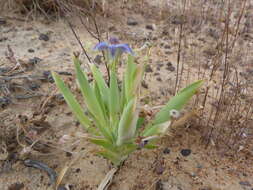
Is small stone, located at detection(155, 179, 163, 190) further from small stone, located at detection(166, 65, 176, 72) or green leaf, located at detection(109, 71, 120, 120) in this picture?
small stone, located at detection(166, 65, 176, 72)

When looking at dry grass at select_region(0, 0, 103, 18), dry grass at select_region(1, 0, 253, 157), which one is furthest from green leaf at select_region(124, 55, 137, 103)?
dry grass at select_region(0, 0, 103, 18)

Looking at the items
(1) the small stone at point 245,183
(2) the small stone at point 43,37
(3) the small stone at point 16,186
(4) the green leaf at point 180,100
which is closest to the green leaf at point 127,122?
(4) the green leaf at point 180,100

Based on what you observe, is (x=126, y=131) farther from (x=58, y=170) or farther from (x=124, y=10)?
(x=124, y=10)

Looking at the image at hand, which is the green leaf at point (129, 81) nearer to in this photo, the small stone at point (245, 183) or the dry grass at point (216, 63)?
the dry grass at point (216, 63)

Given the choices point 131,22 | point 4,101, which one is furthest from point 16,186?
point 131,22

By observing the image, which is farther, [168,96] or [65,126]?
[168,96]


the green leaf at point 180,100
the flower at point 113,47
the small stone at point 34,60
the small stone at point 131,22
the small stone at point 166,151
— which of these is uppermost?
the flower at point 113,47

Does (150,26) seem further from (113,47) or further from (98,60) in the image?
(113,47)

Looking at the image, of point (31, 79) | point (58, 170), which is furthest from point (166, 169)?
point (31, 79)
